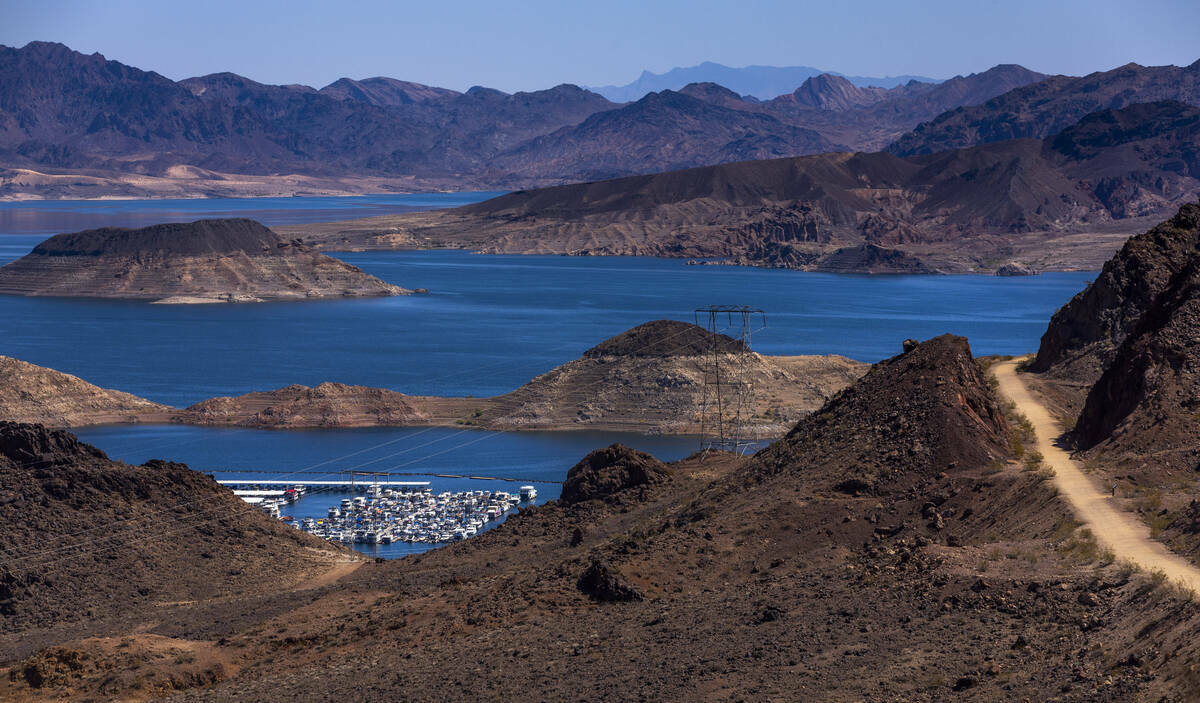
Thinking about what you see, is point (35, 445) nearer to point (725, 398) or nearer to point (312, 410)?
point (312, 410)

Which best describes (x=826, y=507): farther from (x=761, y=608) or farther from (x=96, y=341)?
(x=96, y=341)

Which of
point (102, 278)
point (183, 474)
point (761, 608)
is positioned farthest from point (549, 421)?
point (102, 278)

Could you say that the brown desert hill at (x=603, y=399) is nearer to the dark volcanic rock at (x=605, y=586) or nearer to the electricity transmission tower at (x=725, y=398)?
the electricity transmission tower at (x=725, y=398)

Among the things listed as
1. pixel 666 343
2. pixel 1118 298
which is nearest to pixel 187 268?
pixel 666 343

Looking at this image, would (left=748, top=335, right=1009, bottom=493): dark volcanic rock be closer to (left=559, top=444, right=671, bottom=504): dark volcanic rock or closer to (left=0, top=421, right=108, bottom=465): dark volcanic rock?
(left=559, top=444, right=671, bottom=504): dark volcanic rock

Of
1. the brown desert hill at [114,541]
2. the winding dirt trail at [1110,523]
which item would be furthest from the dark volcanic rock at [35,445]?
the winding dirt trail at [1110,523]
